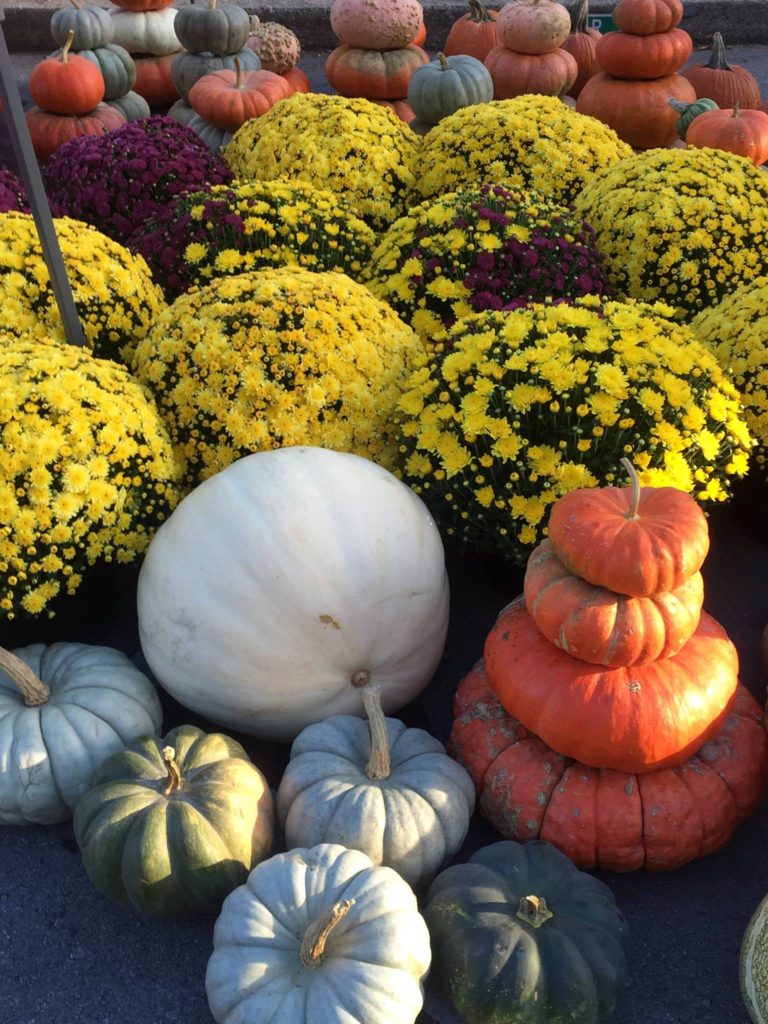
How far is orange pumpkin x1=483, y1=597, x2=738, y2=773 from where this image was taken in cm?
223

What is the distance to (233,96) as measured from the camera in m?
6.40

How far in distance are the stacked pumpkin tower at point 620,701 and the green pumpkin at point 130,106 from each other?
6.13 meters

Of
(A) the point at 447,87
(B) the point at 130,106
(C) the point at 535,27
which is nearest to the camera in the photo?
(A) the point at 447,87

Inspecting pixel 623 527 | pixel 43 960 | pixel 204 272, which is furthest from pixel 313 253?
pixel 43 960

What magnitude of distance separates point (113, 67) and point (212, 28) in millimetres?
785

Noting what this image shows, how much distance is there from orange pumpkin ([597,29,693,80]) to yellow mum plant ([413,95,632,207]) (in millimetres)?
2752

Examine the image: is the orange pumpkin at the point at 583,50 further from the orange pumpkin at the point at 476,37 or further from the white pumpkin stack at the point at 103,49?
the white pumpkin stack at the point at 103,49

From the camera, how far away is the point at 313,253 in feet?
12.1

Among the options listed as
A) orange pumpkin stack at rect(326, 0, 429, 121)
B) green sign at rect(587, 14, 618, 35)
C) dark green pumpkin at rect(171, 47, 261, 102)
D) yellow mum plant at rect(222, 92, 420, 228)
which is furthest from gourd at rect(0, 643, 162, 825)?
green sign at rect(587, 14, 618, 35)

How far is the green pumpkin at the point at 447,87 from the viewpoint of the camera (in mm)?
5691

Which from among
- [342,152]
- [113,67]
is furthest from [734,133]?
[113,67]

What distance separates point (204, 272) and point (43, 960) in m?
2.35

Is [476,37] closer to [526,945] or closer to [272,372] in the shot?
[272,372]

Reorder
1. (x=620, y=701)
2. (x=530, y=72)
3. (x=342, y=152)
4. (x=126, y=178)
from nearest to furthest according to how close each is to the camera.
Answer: (x=620, y=701)
(x=126, y=178)
(x=342, y=152)
(x=530, y=72)
